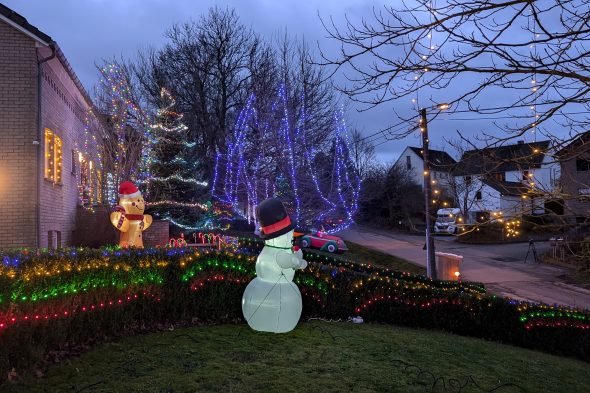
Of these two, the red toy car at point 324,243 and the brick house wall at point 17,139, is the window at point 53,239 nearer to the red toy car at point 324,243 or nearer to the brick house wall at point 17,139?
the brick house wall at point 17,139

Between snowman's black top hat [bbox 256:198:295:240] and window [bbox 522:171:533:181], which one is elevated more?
window [bbox 522:171:533:181]

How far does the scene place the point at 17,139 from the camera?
1028cm

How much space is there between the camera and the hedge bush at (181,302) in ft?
15.2

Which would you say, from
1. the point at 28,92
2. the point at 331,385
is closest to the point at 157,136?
the point at 28,92

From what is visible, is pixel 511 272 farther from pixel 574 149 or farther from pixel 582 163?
pixel 574 149

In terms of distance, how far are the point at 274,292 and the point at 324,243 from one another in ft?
69.9

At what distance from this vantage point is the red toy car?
1063 inches

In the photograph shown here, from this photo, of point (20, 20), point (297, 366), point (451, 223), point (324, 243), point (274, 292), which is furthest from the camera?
point (324, 243)

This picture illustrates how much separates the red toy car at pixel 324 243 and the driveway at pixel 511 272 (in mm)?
3529

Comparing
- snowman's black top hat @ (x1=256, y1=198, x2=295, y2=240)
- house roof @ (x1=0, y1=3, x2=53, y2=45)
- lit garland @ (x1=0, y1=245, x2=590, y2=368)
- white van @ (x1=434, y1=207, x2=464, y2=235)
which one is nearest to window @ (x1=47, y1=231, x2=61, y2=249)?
house roof @ (x1=0, y1=3, x2=53, y2=45)

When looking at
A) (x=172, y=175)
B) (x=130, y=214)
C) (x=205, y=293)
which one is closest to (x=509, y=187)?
(x=205, y=293)

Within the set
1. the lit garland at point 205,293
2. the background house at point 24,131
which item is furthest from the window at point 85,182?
the lit garland at point 205,293

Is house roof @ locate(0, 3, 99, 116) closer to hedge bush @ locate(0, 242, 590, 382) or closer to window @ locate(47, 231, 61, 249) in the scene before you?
window @ locate(47, 231, 61, 249)

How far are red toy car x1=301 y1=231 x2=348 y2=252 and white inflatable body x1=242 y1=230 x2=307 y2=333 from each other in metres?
20.2
